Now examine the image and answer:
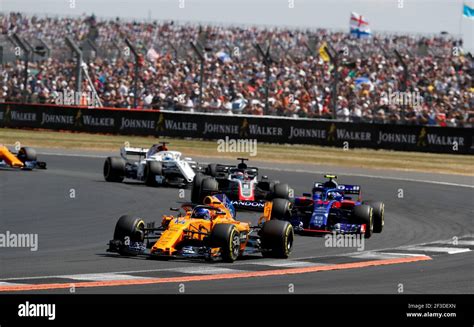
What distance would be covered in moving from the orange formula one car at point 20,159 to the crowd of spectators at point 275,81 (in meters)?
13.6

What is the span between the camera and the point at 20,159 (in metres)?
31.4

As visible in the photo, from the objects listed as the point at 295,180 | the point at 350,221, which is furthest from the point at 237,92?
the point at 350,221

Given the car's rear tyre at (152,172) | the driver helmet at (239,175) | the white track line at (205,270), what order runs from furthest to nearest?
the car's rear tyre at (152,172) → the driver helmet at (239,175) → the white track line at (205,270)

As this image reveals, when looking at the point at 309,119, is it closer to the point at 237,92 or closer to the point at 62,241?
the point at 237,92

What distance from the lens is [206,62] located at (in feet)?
173

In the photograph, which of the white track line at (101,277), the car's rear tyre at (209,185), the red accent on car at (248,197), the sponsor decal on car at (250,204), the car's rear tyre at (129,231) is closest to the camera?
the white track line at (101,277)

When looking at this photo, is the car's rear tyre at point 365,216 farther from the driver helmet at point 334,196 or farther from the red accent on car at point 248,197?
the red accent on car at point 248,197

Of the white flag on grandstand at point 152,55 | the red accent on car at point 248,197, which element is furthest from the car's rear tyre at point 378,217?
the white flag on grandstand at point 152,55

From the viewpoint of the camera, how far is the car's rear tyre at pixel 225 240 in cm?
1588

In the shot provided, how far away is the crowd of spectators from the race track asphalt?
13.1 m

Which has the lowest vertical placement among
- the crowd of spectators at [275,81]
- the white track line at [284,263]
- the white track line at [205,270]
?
the white track line at [284,263]

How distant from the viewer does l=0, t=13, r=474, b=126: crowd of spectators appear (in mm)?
45594
